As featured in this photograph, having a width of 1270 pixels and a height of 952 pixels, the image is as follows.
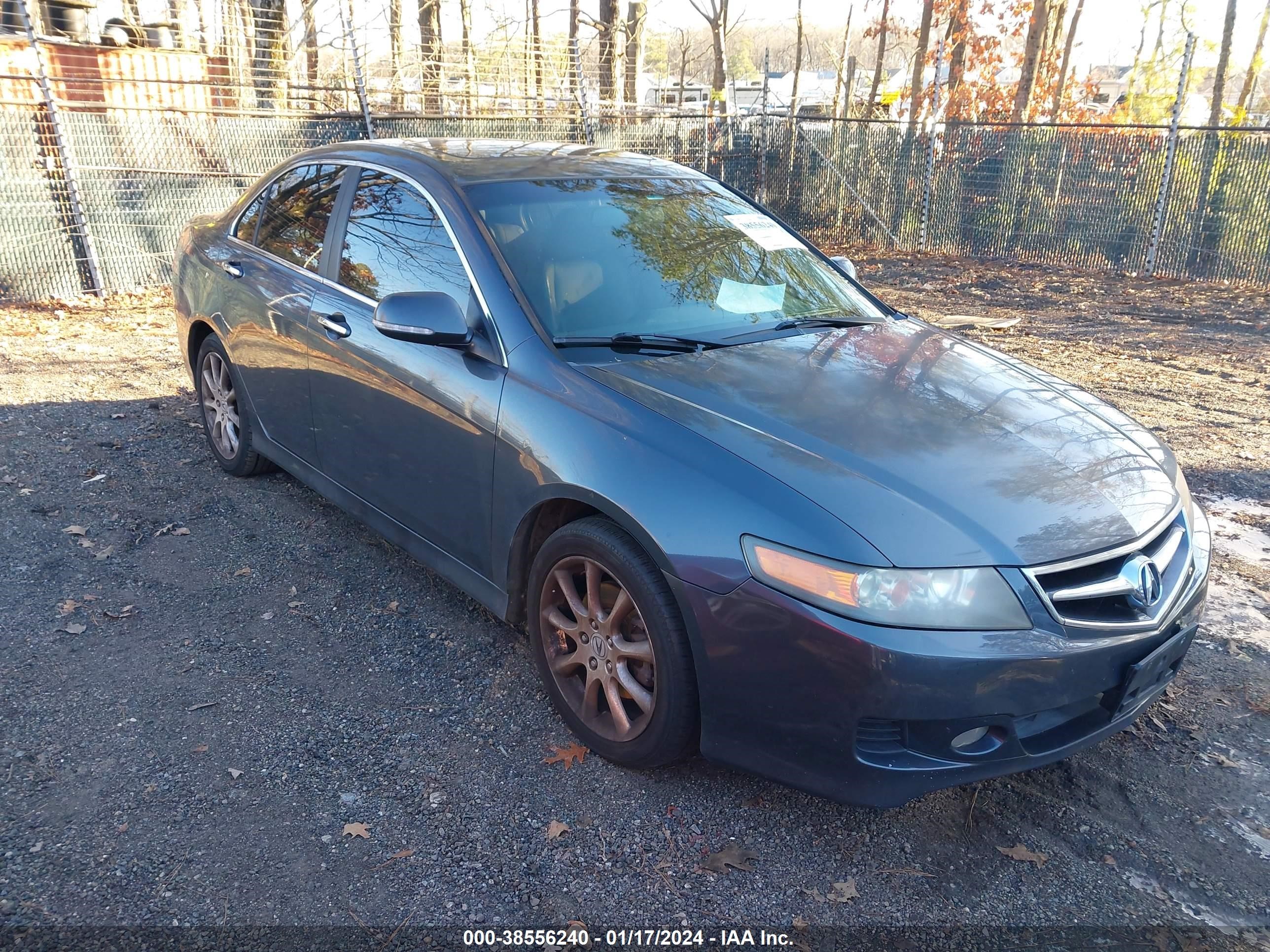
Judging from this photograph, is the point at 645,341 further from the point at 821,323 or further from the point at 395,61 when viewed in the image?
the point at 395,61

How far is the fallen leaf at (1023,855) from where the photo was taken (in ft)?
8.73

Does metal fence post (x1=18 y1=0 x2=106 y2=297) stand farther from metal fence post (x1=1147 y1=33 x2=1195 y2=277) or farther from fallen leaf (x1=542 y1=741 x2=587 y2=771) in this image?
metal fence post (x1=1147 y1=33 x2=1195 y2=277)

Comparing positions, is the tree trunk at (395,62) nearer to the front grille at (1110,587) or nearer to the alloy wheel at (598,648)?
the alloy wheel at (598,648)

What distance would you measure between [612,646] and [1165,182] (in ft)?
40.5

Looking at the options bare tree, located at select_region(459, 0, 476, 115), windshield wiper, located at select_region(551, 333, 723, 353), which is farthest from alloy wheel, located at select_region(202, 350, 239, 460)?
bare tree, located at select_region(459, 0, 476, 115)

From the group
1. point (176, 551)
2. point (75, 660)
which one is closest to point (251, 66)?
point (176, 551)

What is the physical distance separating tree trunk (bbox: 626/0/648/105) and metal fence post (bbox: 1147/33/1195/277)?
33.7ft

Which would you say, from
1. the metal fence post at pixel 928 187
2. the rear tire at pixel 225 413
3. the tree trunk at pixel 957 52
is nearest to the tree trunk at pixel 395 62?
the metal fence post at pixel 928 187

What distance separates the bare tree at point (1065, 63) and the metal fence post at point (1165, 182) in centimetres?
1539

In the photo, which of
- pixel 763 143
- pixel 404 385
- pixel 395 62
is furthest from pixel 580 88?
pixel 404 385

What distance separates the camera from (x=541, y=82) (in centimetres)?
1431

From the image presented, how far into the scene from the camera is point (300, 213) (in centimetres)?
444

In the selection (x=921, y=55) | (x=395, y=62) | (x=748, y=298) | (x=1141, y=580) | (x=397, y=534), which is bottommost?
(x=397, y=534)

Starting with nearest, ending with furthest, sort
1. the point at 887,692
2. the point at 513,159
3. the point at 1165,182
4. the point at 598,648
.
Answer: the point at 887,692 → the point at 598,648 → the point at 513,159 → the point at 1165,182
